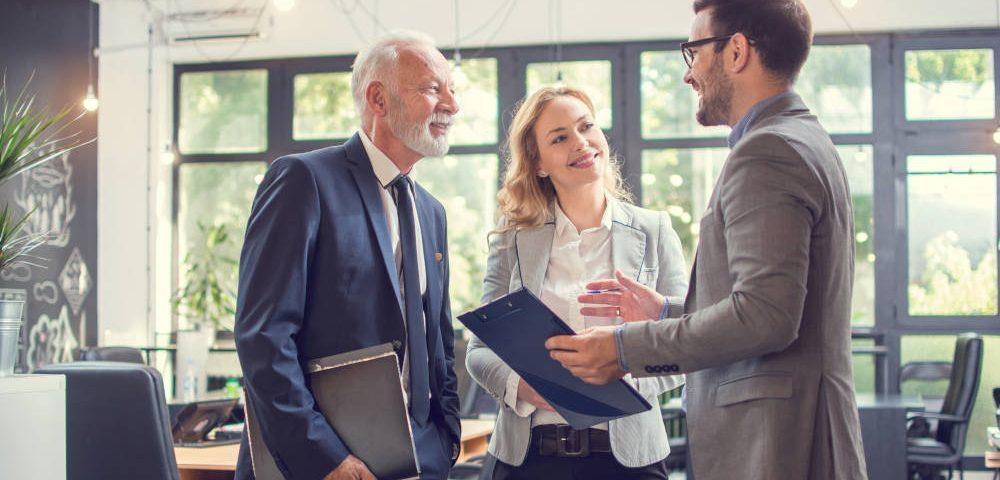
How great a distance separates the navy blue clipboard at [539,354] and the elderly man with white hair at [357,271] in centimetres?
27

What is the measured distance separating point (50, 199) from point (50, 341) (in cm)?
113

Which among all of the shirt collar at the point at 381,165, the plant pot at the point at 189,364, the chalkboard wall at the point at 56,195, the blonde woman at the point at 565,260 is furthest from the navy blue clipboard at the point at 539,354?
the chalkboard wall at the point at 56,195

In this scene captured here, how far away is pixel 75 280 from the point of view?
8789 millimetres

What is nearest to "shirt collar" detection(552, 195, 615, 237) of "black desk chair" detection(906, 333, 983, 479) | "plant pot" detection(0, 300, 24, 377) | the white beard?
the white beard

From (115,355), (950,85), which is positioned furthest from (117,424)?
(950,85)

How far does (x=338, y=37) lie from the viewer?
9.30 m

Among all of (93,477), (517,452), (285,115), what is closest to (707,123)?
(517,452)

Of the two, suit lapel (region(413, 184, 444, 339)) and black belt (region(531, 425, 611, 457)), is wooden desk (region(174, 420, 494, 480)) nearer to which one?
suit lapel (region(413, 184, 444, 339))

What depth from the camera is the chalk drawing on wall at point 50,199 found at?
320 inches

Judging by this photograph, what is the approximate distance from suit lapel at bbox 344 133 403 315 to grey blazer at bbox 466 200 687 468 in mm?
324

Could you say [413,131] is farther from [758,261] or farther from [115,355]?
[115,355]

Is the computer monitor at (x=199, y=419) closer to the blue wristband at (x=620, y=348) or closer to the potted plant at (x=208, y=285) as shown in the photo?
the blue wristband at (x=620, y=348)

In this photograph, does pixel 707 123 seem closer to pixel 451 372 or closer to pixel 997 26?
pixel 451 372

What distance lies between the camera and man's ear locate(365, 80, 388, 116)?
232 centimetres
